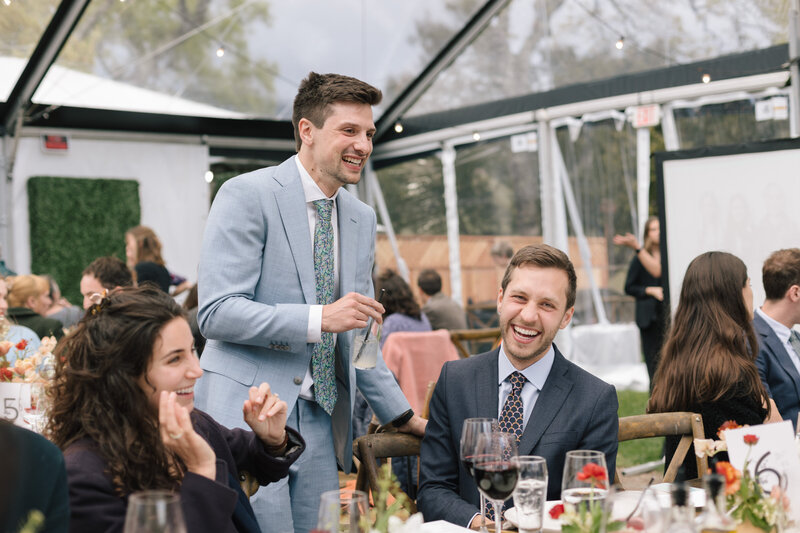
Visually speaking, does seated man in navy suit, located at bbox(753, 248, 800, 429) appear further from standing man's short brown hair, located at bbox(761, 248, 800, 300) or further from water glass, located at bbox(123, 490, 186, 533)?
water glass, located at bbox(123, 490, 186, 533)

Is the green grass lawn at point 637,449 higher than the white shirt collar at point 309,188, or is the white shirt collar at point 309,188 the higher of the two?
the white shirt collar at point 309,188

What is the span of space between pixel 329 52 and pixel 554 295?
737 centimetres

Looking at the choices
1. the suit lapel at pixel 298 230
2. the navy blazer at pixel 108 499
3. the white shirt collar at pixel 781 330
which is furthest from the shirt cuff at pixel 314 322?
the white shirt collar at pixel 781 330

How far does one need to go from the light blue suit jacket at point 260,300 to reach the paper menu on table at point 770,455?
3.27 feet

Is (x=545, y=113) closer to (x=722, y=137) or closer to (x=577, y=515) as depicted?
(x=722, y=137)

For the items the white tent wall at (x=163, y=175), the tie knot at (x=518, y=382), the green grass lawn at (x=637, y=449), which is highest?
the white tent wall at (x=163, y=175)

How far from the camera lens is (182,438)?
1.55 meters

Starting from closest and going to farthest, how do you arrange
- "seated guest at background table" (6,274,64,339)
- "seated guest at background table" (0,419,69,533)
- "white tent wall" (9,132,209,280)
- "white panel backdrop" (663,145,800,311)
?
1. "seated guest at background table" (0,419,69,533)
2. "white panel backdrop" (663,145,800,311)
3. "seated guest at background table" (6,274,64,339)
4. "white tent wall" (9,132,209,280)

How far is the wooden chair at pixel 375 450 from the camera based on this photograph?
88.9 inches

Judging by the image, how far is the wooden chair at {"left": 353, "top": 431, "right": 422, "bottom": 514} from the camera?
226 cm

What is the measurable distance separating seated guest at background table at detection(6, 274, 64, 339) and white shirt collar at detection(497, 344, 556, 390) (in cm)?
303

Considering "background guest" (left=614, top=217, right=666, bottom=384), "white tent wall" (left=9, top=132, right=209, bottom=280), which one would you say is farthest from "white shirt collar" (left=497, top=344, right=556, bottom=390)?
"white tent wall" (left=9, top=132, right=209, bottom=280)

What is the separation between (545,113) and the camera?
331 inches

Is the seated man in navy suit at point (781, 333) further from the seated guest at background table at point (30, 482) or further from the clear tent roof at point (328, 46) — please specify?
the clear tent roof at point (328, 46)
